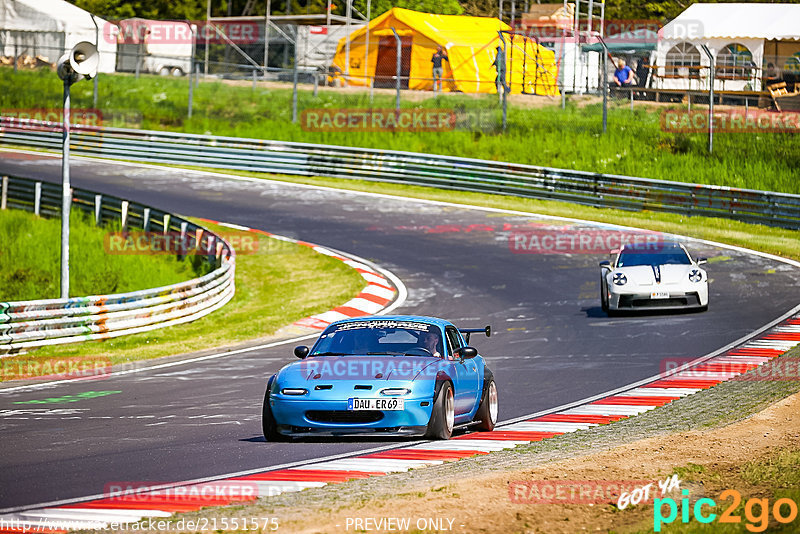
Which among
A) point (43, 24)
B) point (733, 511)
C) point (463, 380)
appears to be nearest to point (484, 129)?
point (43, 24)

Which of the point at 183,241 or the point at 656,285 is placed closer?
the point at 656,285

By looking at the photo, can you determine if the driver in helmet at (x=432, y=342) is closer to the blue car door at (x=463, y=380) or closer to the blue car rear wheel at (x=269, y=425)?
the blue car door at (x=463, y=380)

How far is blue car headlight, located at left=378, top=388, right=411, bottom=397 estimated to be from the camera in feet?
31.1

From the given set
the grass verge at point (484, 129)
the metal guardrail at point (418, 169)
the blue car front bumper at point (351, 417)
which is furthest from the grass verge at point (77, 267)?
the blue car front bumper at point (351, 417)

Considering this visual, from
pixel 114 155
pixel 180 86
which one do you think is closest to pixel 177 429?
pixel 114 155

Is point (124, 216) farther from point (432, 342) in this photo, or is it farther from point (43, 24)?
point (43, 24)

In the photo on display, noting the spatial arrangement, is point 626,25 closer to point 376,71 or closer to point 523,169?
point 376,71

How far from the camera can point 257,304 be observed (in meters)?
22.0

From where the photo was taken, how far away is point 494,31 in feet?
158

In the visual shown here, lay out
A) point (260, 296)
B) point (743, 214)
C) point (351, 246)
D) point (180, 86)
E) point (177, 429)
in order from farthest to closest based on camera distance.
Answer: point (180, 86), point (743, 214), point (351, 246), point (260, 296), point (177, 429)

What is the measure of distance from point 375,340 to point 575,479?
298 cm

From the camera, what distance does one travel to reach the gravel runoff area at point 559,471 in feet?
23.2

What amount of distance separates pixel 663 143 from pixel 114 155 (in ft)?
61.7

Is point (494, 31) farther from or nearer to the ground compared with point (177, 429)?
farther from the ground
